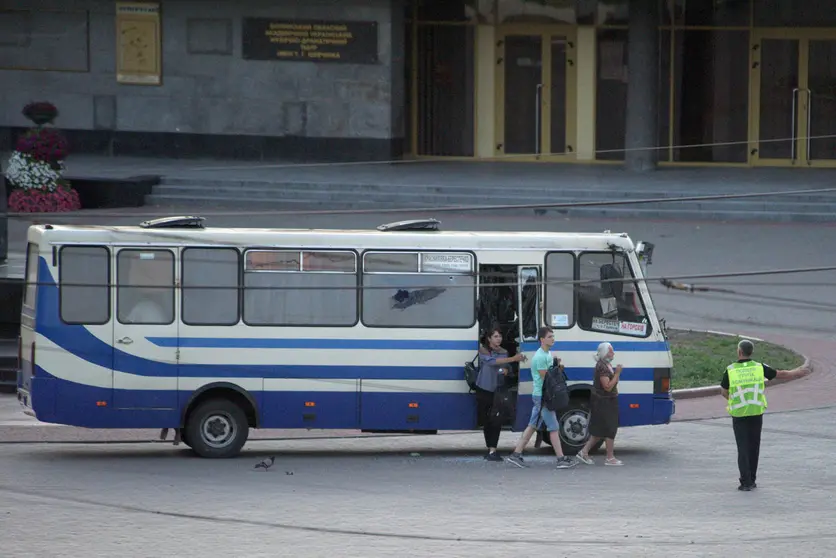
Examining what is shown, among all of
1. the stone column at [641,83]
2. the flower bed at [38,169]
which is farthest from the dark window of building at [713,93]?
the flower bed at [38,169]

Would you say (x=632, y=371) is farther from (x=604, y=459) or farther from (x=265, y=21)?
(x=265, y=21)

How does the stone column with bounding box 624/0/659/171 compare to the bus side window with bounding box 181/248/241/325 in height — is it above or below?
above

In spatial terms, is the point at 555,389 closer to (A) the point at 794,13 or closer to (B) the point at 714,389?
(B) the point at 714,389

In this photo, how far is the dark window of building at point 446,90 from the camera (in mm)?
36812

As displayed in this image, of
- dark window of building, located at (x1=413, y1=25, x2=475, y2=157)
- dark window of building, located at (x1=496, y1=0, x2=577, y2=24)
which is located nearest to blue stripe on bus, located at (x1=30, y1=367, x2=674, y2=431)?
dark window of building, located at (x1=496, y1=0, x2=577, y2=24)

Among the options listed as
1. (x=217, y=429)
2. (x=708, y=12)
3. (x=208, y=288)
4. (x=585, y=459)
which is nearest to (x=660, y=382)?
(x=585, y=459)

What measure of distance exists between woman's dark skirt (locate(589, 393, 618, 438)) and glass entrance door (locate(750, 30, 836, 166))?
66.6 feet

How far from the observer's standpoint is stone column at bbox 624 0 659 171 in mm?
33344

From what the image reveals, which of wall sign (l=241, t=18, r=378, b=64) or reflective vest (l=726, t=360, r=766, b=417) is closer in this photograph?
reflective vest (l=726, t=360, r=766, b=417)

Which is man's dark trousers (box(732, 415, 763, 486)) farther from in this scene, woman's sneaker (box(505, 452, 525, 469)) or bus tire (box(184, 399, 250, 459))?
bus tire (box(184, 399, 250, 459))

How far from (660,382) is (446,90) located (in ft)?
69.1

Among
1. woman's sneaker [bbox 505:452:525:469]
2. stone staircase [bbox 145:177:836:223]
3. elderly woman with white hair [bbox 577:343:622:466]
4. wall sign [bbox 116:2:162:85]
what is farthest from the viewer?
wall sign [bbox 116:2:162:85]

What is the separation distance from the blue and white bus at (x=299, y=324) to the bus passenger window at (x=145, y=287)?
15 mm

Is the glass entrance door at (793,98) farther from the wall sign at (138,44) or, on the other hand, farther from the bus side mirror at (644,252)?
the bus side mirror at (644,252)
